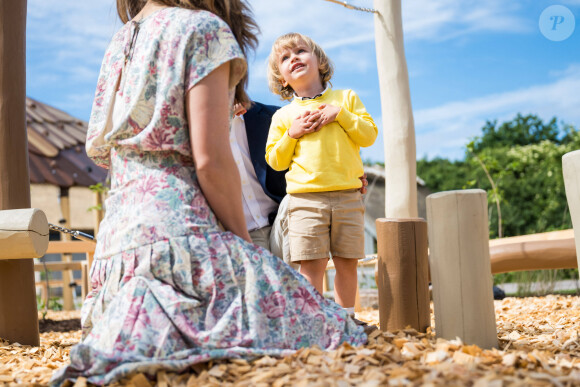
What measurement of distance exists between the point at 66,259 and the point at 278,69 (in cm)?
860

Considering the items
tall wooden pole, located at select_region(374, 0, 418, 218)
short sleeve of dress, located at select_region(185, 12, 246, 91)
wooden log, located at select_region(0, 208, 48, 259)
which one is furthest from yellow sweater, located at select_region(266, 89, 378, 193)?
tall wooden pole, located at select_region(374, 0, 418, 218)

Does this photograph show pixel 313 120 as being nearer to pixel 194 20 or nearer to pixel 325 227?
pixel 325 227

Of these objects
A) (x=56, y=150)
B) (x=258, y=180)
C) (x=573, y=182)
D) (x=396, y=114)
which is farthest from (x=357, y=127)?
(x=56, y=150)

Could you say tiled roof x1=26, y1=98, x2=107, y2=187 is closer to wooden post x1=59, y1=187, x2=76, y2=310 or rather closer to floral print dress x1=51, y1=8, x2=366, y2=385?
wooden post x1=59, y1=187, x2=76, y2=310

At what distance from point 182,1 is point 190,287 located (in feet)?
3.35

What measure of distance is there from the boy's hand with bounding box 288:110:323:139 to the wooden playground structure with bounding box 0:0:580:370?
0.72 metres

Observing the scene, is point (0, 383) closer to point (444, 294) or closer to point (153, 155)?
point (153, 155)

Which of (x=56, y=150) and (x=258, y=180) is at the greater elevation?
(x=56, y=150)

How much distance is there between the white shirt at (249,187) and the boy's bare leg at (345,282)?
0.50m

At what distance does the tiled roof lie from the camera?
11.9 metres

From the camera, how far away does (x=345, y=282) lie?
3.09 m

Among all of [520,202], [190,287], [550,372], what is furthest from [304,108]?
[520,202]

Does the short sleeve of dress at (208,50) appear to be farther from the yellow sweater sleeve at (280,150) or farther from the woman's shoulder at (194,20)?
the yellow sweater sleeve at (280,150)

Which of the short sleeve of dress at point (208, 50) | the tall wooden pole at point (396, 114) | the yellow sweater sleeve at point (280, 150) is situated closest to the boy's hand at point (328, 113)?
the yellow sweater sleeve at point (280, 150)
